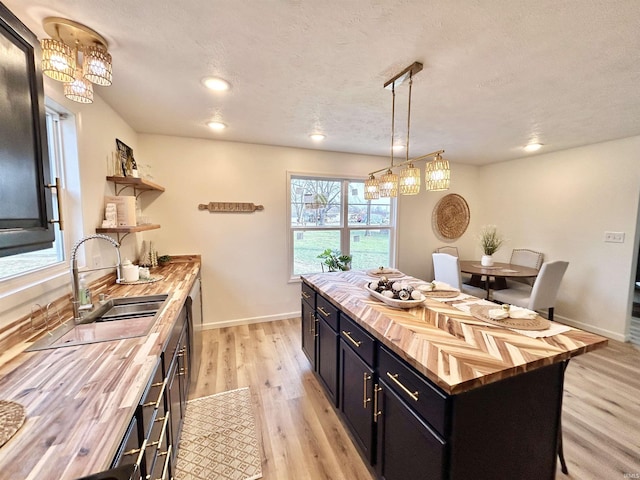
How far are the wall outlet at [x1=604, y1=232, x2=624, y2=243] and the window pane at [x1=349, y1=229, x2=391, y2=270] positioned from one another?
Result: 8.43 feet

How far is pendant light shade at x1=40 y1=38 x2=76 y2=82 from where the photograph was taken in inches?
46.1

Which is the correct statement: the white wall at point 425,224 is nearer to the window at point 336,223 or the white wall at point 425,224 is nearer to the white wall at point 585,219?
the window at point 336,223

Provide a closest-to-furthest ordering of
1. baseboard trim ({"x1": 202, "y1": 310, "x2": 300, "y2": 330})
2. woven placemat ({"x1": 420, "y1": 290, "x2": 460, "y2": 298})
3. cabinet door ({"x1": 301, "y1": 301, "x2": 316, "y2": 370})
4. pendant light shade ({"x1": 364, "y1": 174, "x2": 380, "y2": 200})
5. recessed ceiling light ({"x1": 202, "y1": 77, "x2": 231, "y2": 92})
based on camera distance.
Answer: recessed ceiling light ({"x1": 202, "y1": 77, "x2": 231, "y2": 92}) < woven placemat ({"x1": 420, "y1": 290, "x2": 460, "y2": 298}) < pendant light shade ({"x1": 364, "y1": 174, "x2": 380, "y2": 200}) < cabinet door ({"x1": 301, "y1": 301, "x2": 316, "y2": 370}) < baseboard trim ({"x1": 202, "y1": 310, "x2": 300, "y2": 330})

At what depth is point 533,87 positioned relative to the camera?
1.90 meters

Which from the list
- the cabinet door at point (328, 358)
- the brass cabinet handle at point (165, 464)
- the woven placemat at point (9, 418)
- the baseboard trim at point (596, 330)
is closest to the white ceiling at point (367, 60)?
the woven placemat at point (9, 418)

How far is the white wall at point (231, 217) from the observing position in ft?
10.4

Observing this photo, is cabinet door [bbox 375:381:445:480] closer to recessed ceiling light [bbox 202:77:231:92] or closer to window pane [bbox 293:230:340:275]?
recessed ceiling light [bbox 202:77:231:92]

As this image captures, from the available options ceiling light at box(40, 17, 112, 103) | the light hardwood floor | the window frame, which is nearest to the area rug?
the light hardwood floor

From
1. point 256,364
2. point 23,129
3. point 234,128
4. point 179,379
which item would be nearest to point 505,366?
point 179,379

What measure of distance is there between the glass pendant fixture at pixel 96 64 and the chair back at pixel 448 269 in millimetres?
3380

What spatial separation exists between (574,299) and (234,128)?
15.5ft

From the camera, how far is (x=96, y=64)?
1.31 m

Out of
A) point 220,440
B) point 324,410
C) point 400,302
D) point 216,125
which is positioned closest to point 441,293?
point 400,302

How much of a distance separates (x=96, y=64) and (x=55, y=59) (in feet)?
0.54
